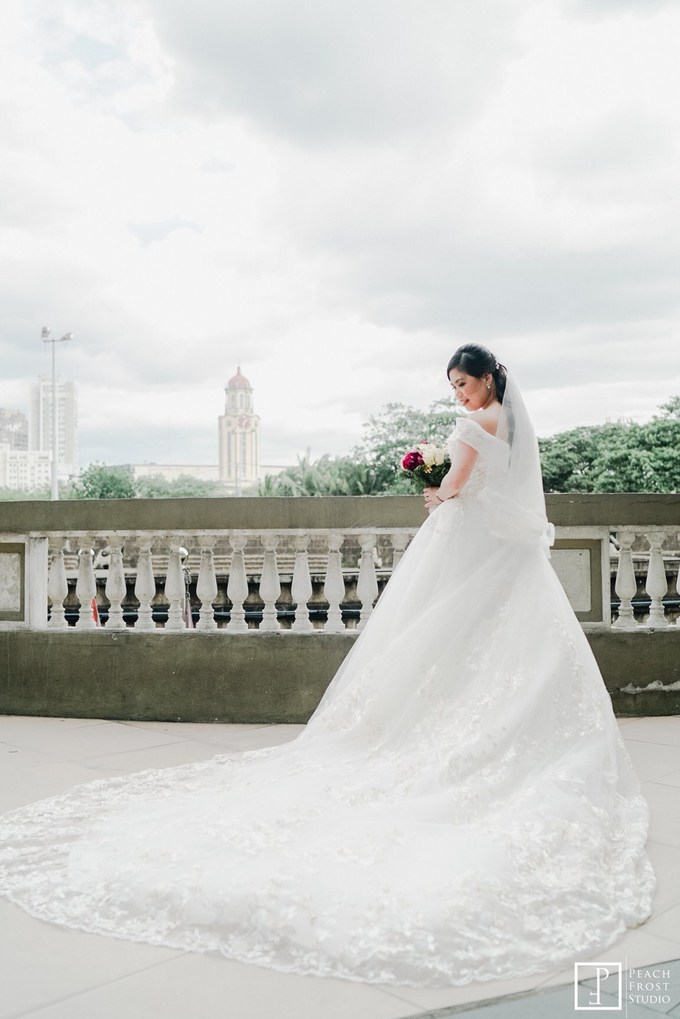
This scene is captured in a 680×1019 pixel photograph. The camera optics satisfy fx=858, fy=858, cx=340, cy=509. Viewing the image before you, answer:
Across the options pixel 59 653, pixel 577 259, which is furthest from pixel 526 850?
pixel 577 259

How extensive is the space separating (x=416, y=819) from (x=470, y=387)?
6.10 feet

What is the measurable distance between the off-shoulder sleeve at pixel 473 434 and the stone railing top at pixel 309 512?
4.33ft

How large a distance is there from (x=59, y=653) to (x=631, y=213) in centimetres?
4689

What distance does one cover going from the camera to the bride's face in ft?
12.3

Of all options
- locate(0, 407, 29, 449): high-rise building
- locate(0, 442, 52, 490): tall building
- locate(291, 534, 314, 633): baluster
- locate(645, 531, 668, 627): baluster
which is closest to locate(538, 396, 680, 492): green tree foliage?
locate(645, 531, 668, 627): baluster

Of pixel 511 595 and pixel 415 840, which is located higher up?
pixel 511 595

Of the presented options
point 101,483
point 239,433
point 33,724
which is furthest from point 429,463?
point 239,433

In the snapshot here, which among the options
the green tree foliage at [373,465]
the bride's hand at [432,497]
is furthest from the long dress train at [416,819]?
the green tree foliage at [373,465]

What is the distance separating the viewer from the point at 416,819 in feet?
9.13

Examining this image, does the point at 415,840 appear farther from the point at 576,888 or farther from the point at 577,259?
the point at 577,259

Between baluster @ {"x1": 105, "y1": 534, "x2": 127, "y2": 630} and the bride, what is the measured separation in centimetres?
170

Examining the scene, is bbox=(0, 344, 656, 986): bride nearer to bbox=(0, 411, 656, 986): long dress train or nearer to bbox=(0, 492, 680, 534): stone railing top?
bbox=(0, 411, 656, 986): long dress train

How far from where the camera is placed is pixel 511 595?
3.65 metres

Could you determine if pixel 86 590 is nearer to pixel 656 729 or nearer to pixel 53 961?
pixel 53 961
